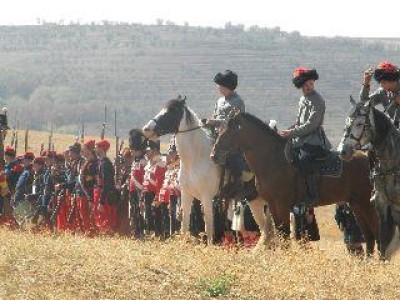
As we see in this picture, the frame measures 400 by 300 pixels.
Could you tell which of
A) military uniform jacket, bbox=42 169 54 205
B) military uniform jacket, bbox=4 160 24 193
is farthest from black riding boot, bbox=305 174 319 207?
military uniform jacket, bbox=4 160 24 193

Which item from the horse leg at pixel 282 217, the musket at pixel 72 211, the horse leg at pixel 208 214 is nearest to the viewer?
the horse leg at pixel 282 217

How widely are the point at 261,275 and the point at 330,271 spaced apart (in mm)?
754

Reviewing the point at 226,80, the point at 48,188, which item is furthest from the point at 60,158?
the point at 226,80

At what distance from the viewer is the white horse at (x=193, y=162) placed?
665 inches

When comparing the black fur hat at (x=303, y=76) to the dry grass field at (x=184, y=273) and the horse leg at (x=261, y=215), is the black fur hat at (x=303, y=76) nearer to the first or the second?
the horse leg at (x=261, y=215)

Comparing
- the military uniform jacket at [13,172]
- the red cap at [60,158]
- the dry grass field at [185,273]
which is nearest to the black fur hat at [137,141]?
the red cap at [60,158]

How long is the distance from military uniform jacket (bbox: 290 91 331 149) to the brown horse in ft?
1.04

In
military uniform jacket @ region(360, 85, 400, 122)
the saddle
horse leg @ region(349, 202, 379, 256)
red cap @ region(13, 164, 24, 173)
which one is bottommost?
red cap @ region(13, 164, 24, 173)

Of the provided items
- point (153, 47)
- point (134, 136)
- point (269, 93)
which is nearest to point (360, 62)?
point (269, 93)

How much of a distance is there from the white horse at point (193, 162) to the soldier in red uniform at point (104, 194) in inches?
134

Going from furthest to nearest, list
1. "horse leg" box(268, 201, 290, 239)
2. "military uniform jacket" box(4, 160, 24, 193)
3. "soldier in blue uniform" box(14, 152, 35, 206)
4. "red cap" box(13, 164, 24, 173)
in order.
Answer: "red cap" box(13, 164, 24, 173) → "military uniform jacket" box(4, 160, 24, 193) → "soldier in blue uniform" box(14, 152, 35, 206) → "horse leg" box(268, 201, 290, 239)

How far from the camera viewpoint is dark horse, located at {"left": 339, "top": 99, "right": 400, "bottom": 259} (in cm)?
1373

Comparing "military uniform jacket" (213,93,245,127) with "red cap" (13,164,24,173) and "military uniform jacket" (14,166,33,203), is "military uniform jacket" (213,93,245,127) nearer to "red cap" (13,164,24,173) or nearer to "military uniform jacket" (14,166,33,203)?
"military uniform jacket" (14,166,33,203)

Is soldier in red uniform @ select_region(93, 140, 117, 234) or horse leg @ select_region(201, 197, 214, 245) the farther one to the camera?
soldier in red uniform @ select_region(93, 140, 117, 234)
